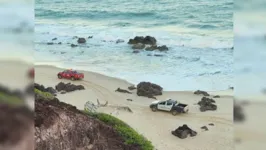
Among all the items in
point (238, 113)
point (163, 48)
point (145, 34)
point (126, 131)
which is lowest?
point (126, 131)

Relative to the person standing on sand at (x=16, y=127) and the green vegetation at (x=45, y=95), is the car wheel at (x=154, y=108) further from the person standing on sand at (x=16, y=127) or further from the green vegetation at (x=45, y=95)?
the person standing on sand at (x=16, y=127)

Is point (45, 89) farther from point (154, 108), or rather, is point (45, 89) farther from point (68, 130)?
point (154, 108)

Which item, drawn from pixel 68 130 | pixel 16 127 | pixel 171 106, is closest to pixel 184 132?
pixel 171 106

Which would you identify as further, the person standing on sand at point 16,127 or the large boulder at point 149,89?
the large boulder at point 149,89

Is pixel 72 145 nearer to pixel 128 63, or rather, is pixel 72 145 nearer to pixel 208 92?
pixel 128 63

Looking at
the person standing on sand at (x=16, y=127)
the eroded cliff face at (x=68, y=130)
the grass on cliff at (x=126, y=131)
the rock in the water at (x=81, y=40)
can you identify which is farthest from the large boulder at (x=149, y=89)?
the person standing on sand at (x=16, y=127)

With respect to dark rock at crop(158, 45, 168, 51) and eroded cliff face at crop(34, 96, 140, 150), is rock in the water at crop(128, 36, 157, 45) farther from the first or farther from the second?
eroded cliff face at crop(34, 96, 140, 150)
